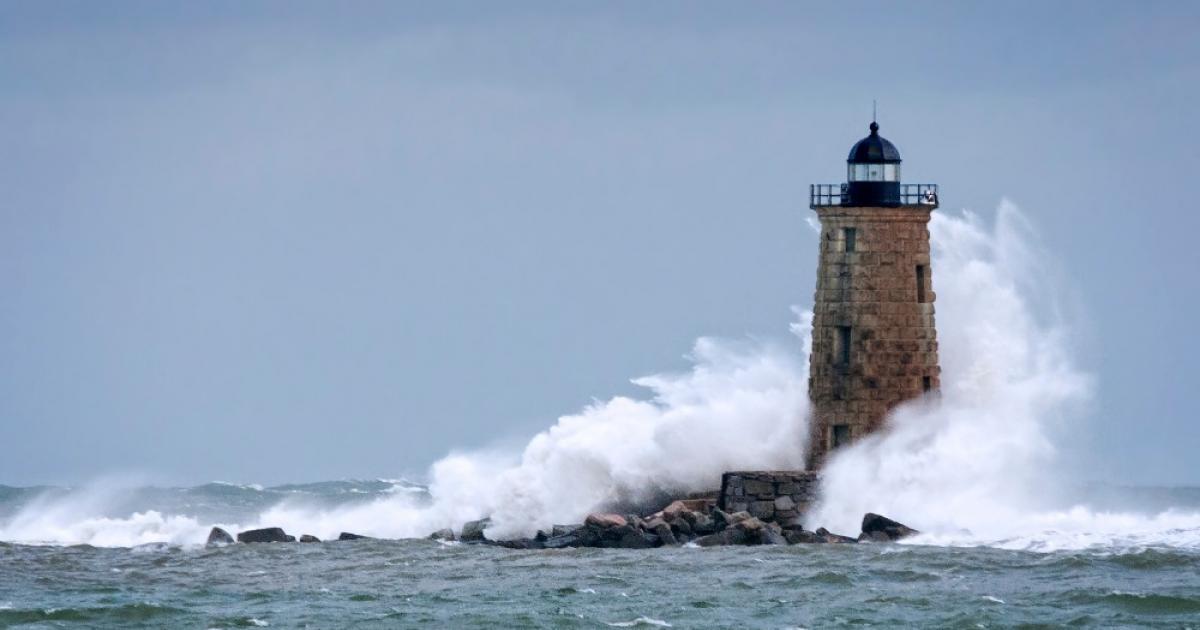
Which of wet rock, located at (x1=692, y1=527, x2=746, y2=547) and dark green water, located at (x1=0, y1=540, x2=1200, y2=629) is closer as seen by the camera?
dark green water, located at (x1=0, y1=540, x2=1200, y2=629)

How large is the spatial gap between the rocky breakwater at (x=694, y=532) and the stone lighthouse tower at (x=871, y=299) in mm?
2261

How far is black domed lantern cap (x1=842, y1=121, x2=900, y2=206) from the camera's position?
123 feet

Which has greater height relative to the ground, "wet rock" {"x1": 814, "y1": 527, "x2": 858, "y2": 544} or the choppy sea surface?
"wet rock" {"x1": 814, "y1": 527, "x2": 858, "y2": 544}

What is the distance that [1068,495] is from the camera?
125ft

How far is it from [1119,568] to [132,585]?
40.3ft

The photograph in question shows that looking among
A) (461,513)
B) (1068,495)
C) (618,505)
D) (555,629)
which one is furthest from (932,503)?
(555,629)

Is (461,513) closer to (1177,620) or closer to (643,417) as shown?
(643,417)

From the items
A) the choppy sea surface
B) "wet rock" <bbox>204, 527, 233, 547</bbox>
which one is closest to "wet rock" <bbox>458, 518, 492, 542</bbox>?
the choppy sea surface

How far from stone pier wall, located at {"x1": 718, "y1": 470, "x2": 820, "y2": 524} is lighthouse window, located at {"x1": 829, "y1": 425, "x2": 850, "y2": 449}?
1.19 metres

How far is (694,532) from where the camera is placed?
35719mm

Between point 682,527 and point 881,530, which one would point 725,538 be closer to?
point 682,527

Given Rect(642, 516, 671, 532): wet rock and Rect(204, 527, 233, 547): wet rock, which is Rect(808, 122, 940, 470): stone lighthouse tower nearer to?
Rect(642, 516, 671, 532): wet rock

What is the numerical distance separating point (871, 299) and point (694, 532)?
4.43 metres

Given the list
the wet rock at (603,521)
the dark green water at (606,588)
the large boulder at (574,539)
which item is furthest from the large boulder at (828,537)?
the large boulder at (574,539)
